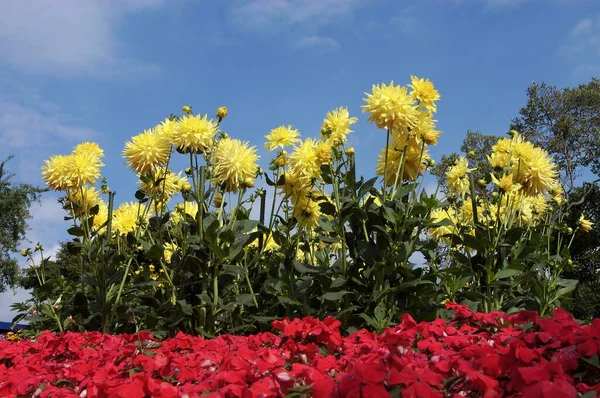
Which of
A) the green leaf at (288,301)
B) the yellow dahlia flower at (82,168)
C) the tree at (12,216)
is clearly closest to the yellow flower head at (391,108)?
the green leaf at (288,301)

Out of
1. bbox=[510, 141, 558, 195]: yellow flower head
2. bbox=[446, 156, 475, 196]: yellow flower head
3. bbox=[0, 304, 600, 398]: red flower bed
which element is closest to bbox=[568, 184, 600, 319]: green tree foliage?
bbox=[446, 156, 475, 196]: yellow flower head

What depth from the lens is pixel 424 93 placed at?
12.3 feet

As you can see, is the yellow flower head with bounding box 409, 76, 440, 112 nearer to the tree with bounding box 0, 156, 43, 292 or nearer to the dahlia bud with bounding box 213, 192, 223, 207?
the dahlia bud with bounding box 213, 192, 223, 207

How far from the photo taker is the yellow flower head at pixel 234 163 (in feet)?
13.0

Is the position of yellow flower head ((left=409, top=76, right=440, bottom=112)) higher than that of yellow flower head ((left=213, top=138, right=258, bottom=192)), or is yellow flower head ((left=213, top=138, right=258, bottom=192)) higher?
yellow flower head ((left=409, top=76, right=440, bottom=112))

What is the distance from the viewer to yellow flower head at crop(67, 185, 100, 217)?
15.2 ft

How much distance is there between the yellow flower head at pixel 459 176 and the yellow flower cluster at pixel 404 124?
2.35ft

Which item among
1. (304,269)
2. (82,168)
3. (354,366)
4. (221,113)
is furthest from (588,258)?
(354,366)

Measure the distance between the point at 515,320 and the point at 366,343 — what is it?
0.62 m

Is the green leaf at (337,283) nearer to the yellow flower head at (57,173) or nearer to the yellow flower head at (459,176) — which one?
the yellow flower head at (459,176)

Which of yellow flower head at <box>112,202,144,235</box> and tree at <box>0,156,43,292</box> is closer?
yellow flower head at <box>112,202,144,235</box>

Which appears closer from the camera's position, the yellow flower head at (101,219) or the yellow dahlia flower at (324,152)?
the yellow dahlia flower at (324,152)

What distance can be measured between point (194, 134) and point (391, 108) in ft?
4.00

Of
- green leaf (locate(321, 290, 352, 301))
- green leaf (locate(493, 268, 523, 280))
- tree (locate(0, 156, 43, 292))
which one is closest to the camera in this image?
green leaf (locate(321, 290, 352, 301))
